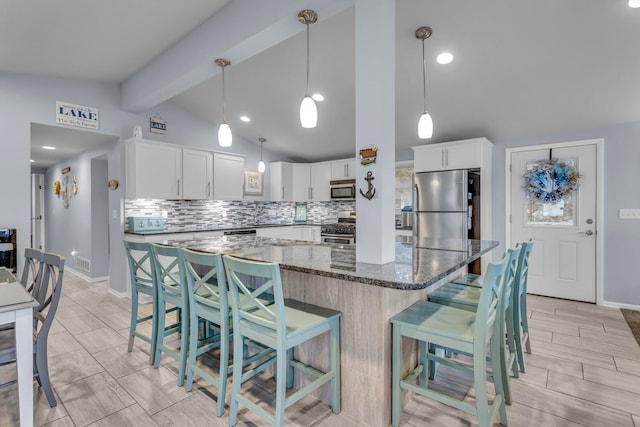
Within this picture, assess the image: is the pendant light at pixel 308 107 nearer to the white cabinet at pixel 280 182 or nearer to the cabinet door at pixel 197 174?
the cabinet door at pixel 197 174

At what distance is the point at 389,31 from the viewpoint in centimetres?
198

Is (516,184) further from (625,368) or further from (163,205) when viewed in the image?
(163,205)

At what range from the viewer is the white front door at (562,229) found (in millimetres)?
3852

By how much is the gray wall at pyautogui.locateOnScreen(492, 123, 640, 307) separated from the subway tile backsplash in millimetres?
3661

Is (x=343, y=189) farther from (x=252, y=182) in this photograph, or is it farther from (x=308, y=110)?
(x=308, y=110)

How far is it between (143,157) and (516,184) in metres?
4.96

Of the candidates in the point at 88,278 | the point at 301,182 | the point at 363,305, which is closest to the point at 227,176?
A: the point at 301,182

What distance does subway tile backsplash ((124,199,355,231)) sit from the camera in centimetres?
461

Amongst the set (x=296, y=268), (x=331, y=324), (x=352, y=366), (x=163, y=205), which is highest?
(x=163, y=205)

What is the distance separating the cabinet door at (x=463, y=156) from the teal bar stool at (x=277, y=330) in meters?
3.23

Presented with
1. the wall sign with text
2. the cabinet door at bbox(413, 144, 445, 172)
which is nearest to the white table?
the wall sign with text

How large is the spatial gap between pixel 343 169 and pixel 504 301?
13.8ft

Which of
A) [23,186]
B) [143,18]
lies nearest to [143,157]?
[23,186]

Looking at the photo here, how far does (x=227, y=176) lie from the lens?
17.1 ft
